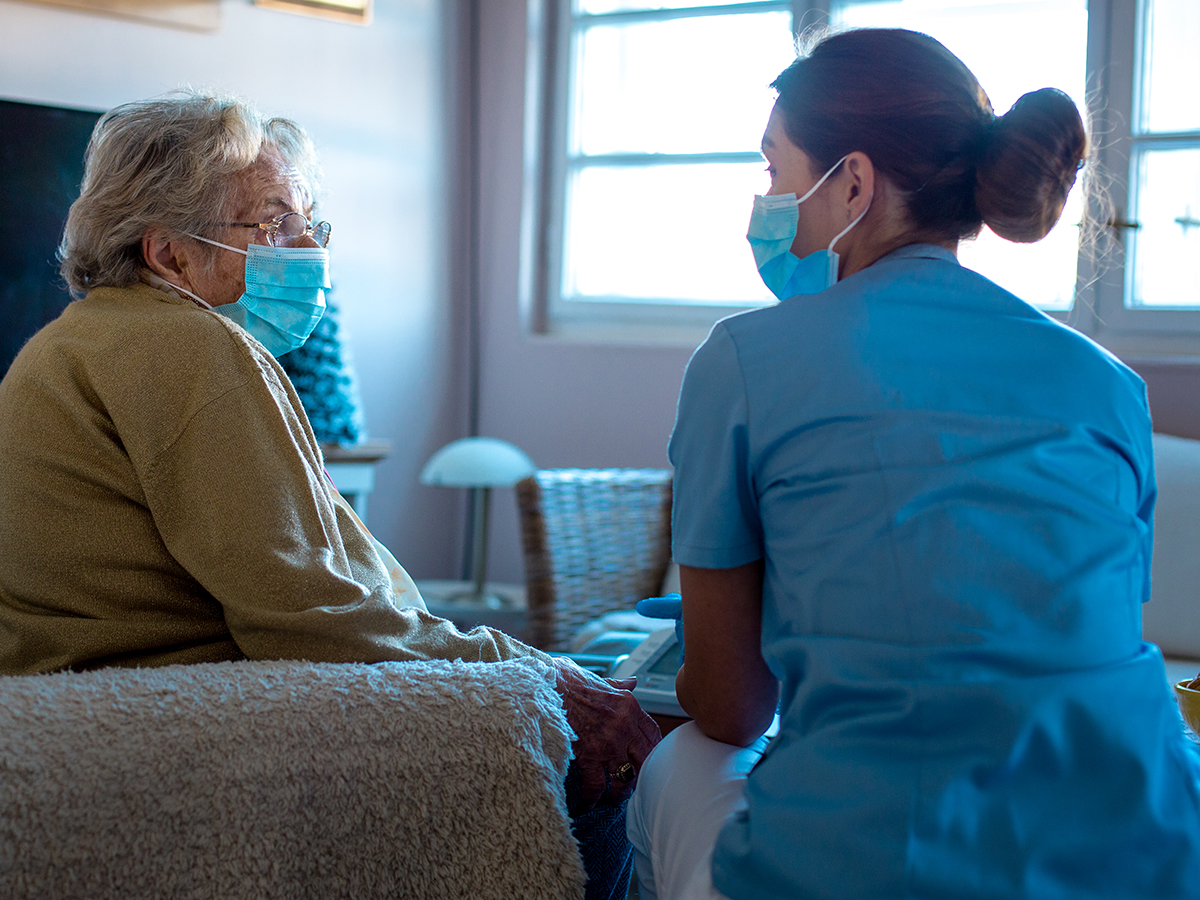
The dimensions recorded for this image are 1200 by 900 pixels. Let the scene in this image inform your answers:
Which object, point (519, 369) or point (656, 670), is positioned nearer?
point (656, 670)

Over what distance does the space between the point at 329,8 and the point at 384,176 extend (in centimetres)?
61

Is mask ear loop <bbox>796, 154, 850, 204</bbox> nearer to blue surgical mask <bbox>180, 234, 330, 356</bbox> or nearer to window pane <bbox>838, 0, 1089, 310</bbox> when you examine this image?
blue surgical mask <bbox>180, 234, 330, 356</bbox>

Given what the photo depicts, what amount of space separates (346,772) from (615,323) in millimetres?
2818

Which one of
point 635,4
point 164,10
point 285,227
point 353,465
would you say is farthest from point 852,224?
point 635,4

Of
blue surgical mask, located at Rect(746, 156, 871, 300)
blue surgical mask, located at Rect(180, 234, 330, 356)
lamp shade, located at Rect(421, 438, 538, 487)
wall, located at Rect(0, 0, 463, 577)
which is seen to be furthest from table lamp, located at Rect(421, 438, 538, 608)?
blue surgical mask, located at Rect(746, 156, 871, 300)

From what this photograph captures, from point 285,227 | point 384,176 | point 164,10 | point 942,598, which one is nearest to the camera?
point 942,598

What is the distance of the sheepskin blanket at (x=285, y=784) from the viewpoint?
87cm

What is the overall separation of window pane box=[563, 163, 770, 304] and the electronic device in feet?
6.66

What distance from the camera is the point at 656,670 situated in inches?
57.8

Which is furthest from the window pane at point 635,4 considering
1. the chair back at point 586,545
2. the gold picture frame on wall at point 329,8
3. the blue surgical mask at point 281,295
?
the blue surgical mask at point 281,295

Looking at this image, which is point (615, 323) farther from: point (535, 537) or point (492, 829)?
point (492, 829)

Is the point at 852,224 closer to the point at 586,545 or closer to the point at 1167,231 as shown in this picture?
the point at 586,545

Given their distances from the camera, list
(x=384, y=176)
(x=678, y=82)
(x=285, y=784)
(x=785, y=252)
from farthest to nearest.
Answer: (x=678, y=82), (x=384, y=176), (x=785, y=252), (x=285, y=784)

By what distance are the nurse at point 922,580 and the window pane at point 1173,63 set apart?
2.16 meters
